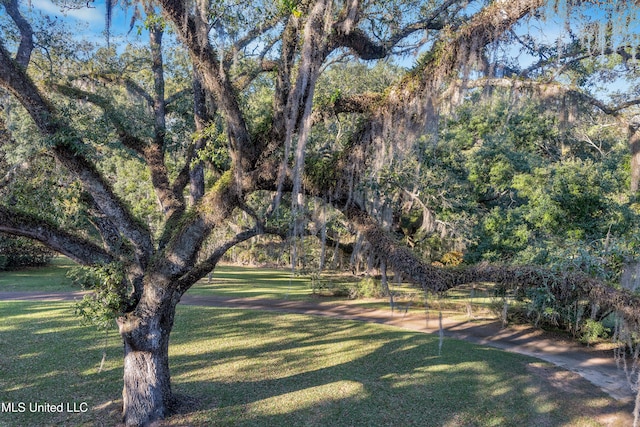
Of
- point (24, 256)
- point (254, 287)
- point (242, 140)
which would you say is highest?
point (242, 140)

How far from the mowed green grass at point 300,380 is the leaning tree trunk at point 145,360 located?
0.46 meters

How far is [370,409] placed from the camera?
7375 millimetres

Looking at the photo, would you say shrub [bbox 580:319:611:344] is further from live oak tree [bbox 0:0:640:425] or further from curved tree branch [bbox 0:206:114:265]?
curved tree branch [bbox 0:206:114:265]

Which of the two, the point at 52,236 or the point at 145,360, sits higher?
the point at 52,236

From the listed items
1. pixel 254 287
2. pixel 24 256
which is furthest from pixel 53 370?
pixel 24 256

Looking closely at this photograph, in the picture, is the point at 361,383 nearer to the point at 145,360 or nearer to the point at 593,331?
the point at 145,360

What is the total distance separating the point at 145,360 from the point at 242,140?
12.3 feet

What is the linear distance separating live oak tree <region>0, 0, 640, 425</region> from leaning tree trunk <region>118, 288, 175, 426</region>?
0.02 meters

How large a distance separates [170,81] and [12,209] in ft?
21.0

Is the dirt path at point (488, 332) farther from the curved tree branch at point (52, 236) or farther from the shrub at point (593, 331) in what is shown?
the curved tree branch at point (52, 236)

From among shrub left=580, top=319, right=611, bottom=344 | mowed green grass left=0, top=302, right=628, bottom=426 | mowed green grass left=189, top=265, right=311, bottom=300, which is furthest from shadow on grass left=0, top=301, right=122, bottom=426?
shrub left=580, top=319, right=611, bottom=344

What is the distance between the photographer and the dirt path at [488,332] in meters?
10.0

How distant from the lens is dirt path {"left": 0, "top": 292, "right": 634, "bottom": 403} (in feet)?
32.9

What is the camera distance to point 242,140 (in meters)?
5.47
